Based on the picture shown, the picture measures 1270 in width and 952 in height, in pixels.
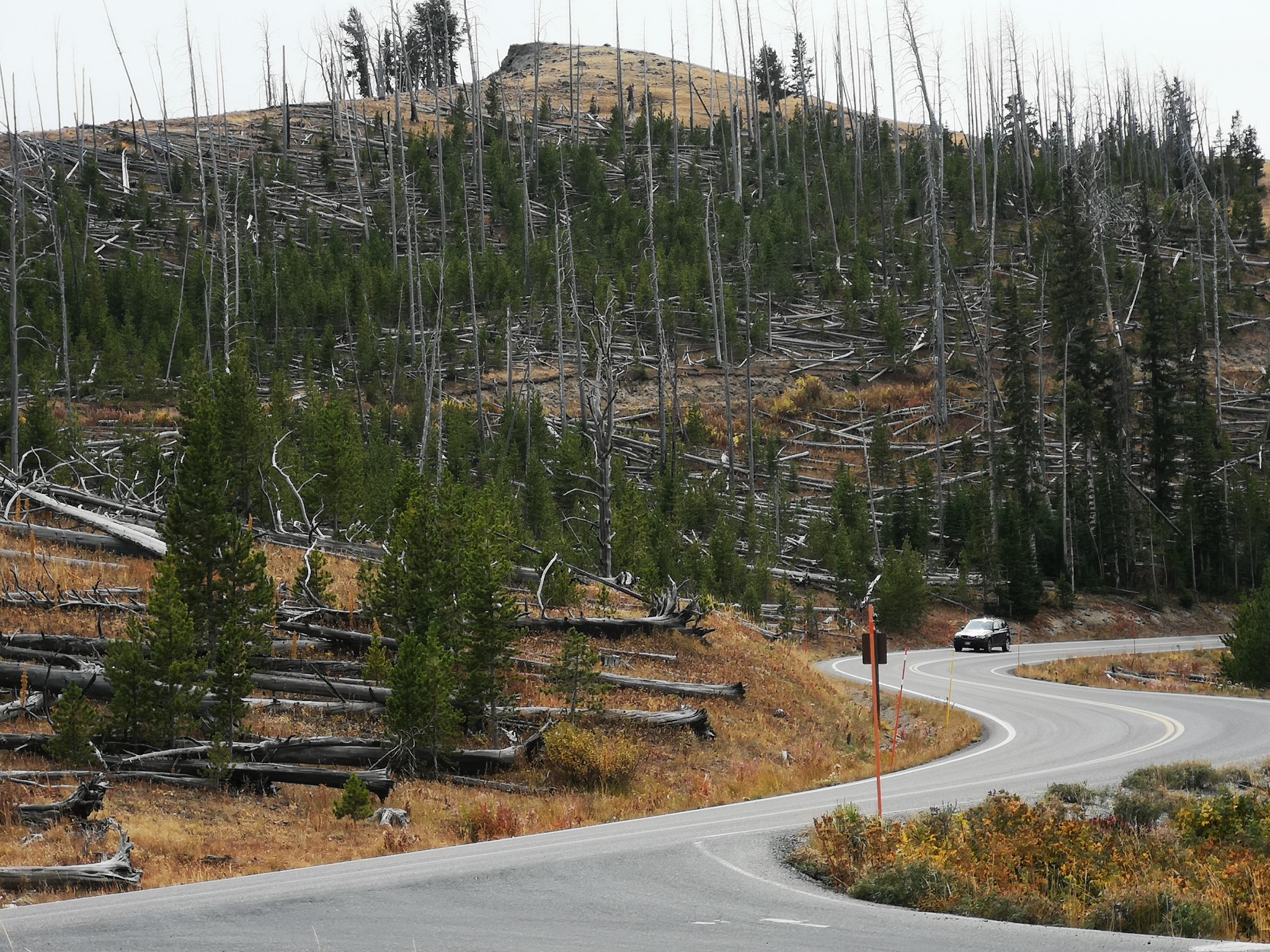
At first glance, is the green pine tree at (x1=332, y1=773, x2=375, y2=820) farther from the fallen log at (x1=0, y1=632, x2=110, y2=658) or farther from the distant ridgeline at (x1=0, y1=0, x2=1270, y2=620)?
the distant ridgeline at (x1=0, y1=0, x2=1270, y2=620)

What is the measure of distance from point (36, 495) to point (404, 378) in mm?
28451

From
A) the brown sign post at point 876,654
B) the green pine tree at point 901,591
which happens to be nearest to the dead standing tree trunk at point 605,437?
the brown sign post at point 876,654

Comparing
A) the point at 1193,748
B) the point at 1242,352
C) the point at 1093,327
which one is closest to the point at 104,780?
the point at 1193,748

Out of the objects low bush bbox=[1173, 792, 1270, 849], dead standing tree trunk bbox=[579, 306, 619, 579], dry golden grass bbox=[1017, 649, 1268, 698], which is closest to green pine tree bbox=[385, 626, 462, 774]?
low bush bbox=[1173, 792, 1270, 849]

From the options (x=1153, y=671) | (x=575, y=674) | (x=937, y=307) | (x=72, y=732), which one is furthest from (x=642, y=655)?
(x=937, y=307)

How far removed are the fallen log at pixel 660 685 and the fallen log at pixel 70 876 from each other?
31.3 ft

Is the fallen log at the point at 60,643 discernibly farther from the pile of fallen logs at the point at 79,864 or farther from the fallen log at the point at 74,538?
the fallen log at the point at 74,538

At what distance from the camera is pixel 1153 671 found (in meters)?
30.3

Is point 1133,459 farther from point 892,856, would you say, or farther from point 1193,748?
point 892,856

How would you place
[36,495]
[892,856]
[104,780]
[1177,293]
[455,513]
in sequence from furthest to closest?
[1177,293], [36,495], [455,513], [104,780], [892,856]

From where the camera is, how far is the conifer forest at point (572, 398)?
629 inches

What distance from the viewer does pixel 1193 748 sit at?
16.2 metres

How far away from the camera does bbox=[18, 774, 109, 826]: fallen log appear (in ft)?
34.7

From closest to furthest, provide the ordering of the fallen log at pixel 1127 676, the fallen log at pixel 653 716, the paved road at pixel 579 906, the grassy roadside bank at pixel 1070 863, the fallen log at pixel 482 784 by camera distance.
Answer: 1. the paved road at pixel 579 906
2. the grassy roadside bank at pixel 1070 863
3. the fallen log at pixel 482 784
4. the fallen log at pixel 653 716
5. the fallen log at pixel 1127 676
